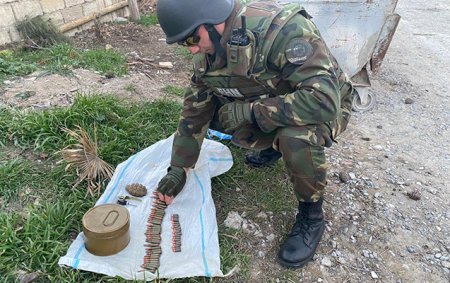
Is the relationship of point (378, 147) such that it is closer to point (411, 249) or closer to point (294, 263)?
point (411, 249)

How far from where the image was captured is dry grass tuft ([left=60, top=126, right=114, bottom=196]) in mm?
2547

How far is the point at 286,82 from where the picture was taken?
2129 mm

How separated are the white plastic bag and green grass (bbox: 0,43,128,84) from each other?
1.55 metres

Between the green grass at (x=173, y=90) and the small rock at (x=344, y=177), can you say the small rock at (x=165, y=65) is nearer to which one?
the green grass at (x=173, y=90)

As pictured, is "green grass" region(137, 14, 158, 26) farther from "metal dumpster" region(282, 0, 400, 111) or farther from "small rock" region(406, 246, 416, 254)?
"small rock" region(406, 246, 416, 254)

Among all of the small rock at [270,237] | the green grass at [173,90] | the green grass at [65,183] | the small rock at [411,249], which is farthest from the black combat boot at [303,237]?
the green grass at [173,90]

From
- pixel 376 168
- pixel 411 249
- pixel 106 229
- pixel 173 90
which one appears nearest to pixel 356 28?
pixel 376 168

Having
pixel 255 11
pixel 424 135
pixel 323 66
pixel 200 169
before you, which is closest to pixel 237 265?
pixel 200 169

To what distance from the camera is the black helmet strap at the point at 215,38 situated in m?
1.94

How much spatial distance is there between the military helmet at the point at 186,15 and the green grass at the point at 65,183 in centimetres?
117

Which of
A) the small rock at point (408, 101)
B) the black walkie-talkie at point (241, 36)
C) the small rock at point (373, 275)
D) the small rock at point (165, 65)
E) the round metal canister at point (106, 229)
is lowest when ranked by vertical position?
the small rock at point (408, 101)

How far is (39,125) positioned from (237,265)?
169 cm

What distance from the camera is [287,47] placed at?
1962mm

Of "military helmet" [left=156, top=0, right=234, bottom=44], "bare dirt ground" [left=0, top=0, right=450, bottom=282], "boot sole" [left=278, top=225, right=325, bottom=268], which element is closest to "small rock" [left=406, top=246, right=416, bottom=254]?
"bare dirt ground" [left=0, top=0, right=450, bottom=282]
